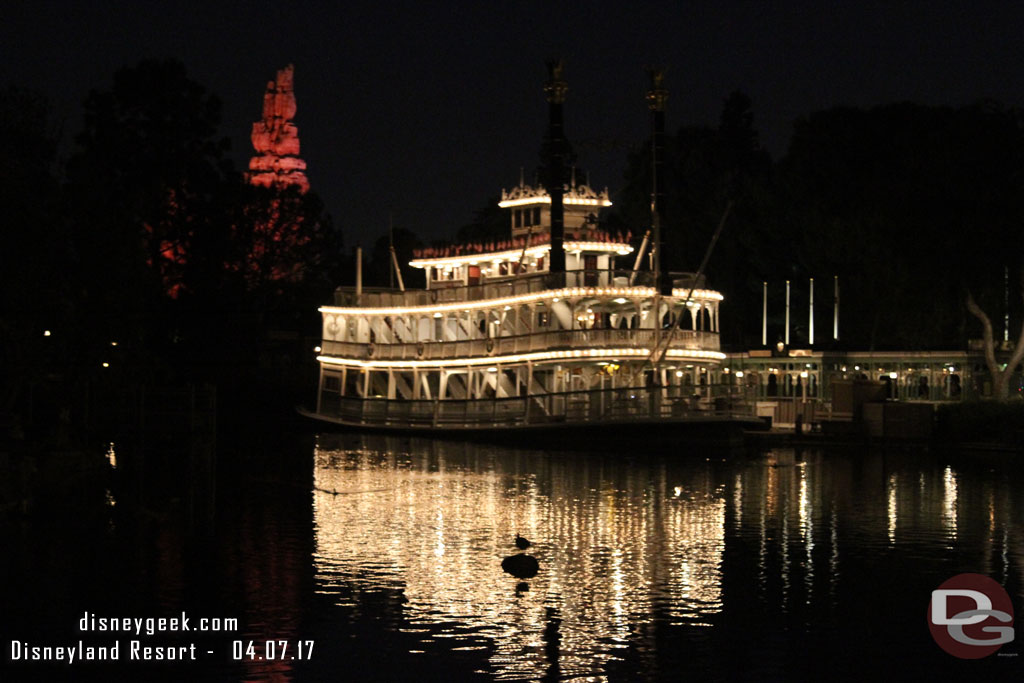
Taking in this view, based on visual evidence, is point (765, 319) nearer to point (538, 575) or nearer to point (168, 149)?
point (168, 149)

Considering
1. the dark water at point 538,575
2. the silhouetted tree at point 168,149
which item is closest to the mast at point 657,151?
the dark water at point 538,575

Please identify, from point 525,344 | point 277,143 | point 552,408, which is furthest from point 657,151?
point 277,143

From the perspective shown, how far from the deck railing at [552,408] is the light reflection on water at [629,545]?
15.0 ft

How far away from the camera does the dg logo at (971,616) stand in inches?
706

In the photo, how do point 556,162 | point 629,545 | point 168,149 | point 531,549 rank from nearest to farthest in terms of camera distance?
point 531,549 → point 629,545 → point 556,162 → point 168,149

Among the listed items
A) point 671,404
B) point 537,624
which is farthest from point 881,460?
point 537,624

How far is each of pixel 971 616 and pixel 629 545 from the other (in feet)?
23.7

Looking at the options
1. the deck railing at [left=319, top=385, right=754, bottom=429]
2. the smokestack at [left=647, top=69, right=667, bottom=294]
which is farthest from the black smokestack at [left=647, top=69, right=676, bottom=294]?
the deck railing at [left=319, top=385, right=754, bottom=429]

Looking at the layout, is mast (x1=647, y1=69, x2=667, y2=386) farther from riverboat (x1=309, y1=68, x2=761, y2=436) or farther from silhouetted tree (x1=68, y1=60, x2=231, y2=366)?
silhouetted tree (x1=68, y1=60, x2=231, y2=366)

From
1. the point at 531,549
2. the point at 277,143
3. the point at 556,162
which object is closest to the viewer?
the point at 531,549

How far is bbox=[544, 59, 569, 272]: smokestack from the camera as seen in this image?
53.7m

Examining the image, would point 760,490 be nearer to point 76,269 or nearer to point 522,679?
point 76,269

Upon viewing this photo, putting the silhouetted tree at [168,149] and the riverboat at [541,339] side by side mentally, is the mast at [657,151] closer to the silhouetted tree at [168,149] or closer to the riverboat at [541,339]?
the riverboat at [541,339]

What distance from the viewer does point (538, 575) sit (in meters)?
22.1
